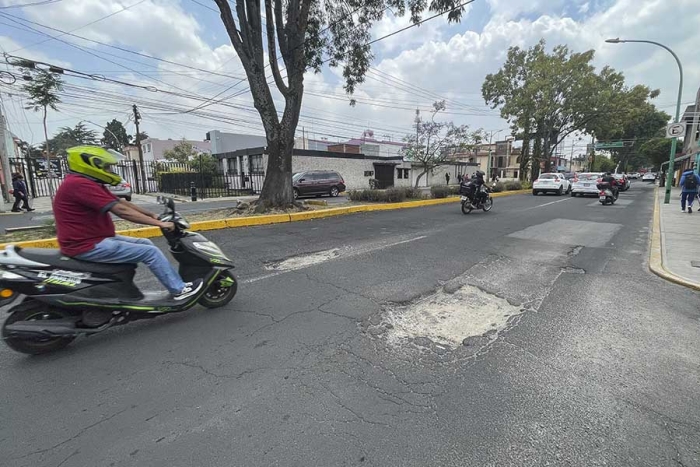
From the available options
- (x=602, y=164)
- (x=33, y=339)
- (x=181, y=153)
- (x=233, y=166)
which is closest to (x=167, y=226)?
(x=33, y=339)

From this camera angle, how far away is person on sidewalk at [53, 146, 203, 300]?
9.32 ft

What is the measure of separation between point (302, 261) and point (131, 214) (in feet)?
10.1

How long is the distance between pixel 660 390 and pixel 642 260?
508 cm

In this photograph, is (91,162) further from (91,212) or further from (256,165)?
(256,165)

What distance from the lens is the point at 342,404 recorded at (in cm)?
234

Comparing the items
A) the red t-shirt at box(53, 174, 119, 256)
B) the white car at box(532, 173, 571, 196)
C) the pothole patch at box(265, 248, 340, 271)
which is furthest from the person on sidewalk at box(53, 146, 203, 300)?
the white car at box(532, 173, 571, 196)

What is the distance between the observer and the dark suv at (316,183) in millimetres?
19017

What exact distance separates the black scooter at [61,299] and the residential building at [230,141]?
1656 inches

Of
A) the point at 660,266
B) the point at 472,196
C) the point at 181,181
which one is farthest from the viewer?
the point at 181,181

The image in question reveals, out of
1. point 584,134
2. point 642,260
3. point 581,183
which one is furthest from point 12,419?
point 584,134

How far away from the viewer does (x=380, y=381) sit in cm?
Answer: 258

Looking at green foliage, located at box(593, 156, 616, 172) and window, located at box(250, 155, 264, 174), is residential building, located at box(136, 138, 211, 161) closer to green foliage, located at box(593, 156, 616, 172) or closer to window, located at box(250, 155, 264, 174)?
window, located at box(250, 155, 264, 174)

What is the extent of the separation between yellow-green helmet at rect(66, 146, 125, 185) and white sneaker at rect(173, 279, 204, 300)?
1.29 metres

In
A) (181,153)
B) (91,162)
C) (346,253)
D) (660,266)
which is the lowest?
(660,266)
